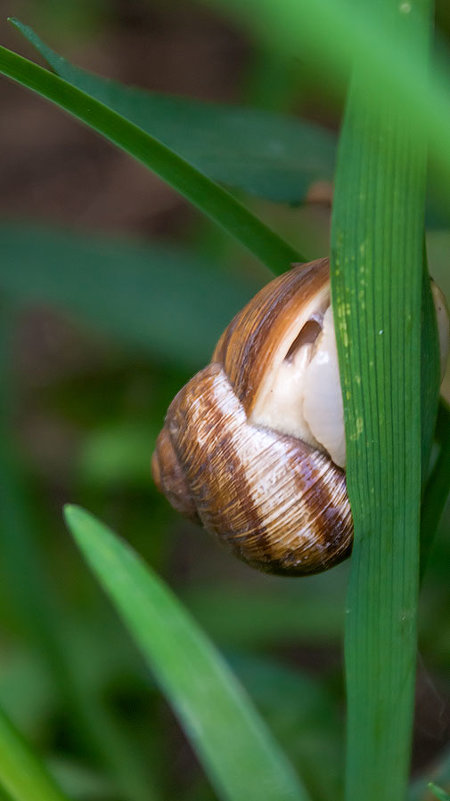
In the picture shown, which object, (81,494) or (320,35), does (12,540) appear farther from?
(320,35)

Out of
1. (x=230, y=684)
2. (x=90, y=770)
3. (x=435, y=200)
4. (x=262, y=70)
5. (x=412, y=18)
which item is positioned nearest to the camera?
(x=412, y=18)

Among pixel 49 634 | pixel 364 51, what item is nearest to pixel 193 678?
pixel 364 51

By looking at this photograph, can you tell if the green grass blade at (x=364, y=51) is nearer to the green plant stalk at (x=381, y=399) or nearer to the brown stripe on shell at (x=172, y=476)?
the green plant stalk at (x=381, y=399)

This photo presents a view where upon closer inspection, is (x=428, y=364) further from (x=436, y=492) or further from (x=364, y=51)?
(x=364, y=51)

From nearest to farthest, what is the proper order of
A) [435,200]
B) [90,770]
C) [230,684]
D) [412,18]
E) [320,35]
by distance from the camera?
[320,35]
[412,18]
[230,684]
[435,200]
[90,770]

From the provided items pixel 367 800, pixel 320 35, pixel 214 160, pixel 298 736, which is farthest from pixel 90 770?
pixel 320 35

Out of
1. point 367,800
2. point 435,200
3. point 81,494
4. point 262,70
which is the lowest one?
point 81,494

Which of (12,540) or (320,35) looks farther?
(12,540)

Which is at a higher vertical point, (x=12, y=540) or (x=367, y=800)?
(x=367, y=800)

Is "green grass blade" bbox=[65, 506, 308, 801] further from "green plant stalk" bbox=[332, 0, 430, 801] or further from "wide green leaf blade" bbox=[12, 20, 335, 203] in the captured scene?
"wide green leaf blade" bbox=[12, 20, 335, 203]
